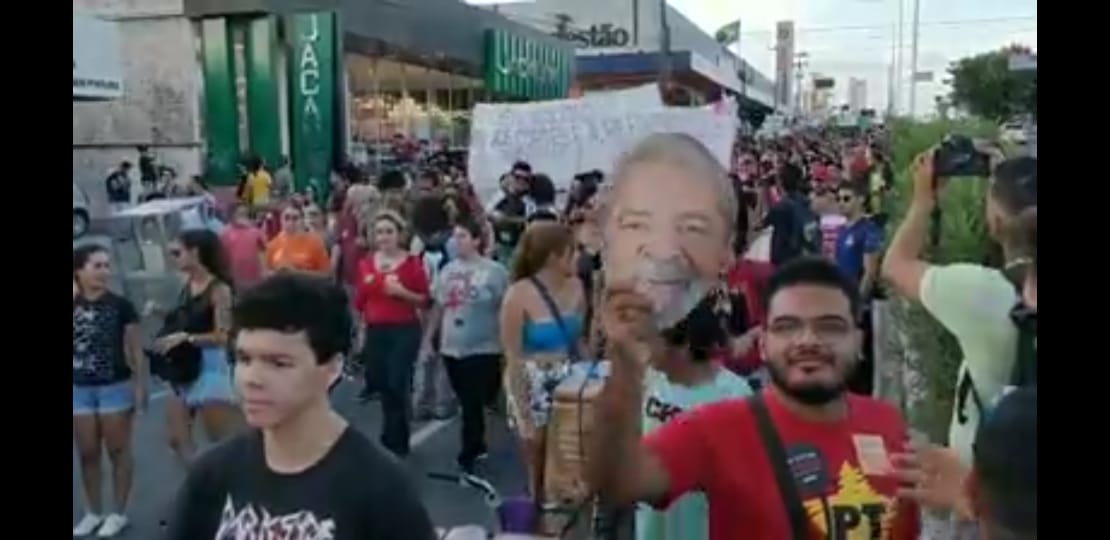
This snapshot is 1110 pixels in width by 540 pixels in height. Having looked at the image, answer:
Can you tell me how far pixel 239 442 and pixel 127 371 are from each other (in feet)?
10.2

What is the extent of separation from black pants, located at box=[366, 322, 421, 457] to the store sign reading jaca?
990 inches

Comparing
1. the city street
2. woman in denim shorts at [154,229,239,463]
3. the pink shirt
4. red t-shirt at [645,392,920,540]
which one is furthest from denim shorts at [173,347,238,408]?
red t-shirt at [645,392,920,540]

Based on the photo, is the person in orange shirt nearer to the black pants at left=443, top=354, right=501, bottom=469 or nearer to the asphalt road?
the asphalt road

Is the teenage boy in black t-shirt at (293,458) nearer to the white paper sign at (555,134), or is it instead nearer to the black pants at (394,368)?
the black pants at (394,368)

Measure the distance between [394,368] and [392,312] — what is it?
0.31m

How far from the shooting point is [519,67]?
108ft

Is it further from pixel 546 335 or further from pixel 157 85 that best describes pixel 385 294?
pixel 157 85

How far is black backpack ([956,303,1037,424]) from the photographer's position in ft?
9.11

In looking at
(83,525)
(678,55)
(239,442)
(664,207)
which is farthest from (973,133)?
(678,55)

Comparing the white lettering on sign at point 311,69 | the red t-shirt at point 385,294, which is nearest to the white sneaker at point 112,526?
the red t-shirt at point 385,294
